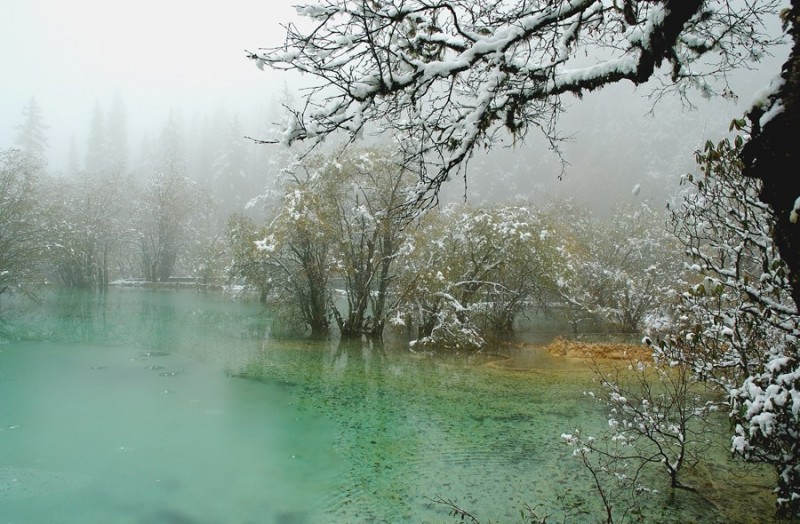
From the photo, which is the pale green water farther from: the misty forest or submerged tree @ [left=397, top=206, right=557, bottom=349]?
submerged tree @ [left=397, top=206, right=557, bottom=349]

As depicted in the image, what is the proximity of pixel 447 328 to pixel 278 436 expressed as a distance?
8388mm

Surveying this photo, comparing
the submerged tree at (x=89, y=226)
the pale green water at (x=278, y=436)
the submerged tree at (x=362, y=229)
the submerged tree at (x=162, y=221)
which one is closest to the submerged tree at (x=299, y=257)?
the submerged tree at (x=362, y=229)

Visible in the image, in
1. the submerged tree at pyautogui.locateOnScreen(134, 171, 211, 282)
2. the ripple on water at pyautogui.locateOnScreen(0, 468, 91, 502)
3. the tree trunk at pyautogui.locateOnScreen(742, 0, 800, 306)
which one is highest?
the submerged tree at pyautogui.locateOnScreen(134, 171, 211, 282)

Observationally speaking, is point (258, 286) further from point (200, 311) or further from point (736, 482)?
point (736, 482)

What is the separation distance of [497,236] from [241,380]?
32.9 ft

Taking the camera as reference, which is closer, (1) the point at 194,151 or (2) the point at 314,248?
(2) the point at 314,248

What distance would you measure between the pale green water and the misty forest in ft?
0.15

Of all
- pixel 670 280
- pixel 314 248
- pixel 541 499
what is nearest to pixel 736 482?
pixel 541 499

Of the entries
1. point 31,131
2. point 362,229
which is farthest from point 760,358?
point 31,131

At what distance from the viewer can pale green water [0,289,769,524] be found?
475cm

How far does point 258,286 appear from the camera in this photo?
17.0 metres

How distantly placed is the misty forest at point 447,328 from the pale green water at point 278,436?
0.05 metres

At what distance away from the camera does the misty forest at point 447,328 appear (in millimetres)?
3211

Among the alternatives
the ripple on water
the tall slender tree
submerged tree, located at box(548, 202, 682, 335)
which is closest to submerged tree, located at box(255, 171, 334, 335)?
submerged tree, located at box(548, 202, 682, 335)
